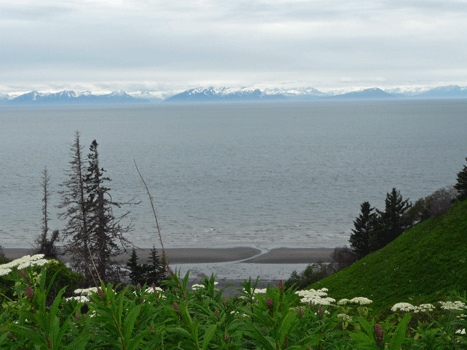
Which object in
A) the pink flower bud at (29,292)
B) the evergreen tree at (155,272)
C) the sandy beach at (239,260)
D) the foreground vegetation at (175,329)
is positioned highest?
the pink flower bud at (29,292)

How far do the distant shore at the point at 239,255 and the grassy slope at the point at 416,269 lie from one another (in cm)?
1145

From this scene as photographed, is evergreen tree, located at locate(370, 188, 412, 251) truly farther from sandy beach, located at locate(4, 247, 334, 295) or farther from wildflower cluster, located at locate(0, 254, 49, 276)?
wildflower cluster, located at locate(0, 254, 49, 276)

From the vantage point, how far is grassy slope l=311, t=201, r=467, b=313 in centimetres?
2195

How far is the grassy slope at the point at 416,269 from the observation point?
22.0 meters

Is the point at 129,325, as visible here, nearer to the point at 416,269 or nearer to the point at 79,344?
the point at 79,344

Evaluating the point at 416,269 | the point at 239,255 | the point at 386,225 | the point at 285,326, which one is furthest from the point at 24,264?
the point at 239,255

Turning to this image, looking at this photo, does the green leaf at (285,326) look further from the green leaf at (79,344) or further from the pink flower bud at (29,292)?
the pink flower bud at (29,292)

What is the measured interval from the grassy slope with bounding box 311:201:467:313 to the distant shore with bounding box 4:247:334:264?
451 inches

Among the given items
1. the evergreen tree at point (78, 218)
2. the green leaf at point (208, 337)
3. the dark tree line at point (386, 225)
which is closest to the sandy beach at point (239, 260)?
the dark tree line at point (386, 225)

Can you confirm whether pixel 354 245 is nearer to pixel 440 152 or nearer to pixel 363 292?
pixel 363 292

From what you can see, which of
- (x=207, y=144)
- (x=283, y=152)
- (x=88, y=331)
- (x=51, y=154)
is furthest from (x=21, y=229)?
(x=207, y=144)

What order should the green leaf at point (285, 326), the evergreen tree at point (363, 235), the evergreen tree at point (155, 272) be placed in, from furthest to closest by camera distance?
the evergreen tree at point (363, 235) < the evergreen tree at point (155, 272) < the green leaf at point (285, 326)

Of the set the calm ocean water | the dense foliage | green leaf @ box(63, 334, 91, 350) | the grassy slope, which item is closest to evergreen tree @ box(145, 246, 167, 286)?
the grassy slope

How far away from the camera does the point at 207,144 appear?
465 feet
